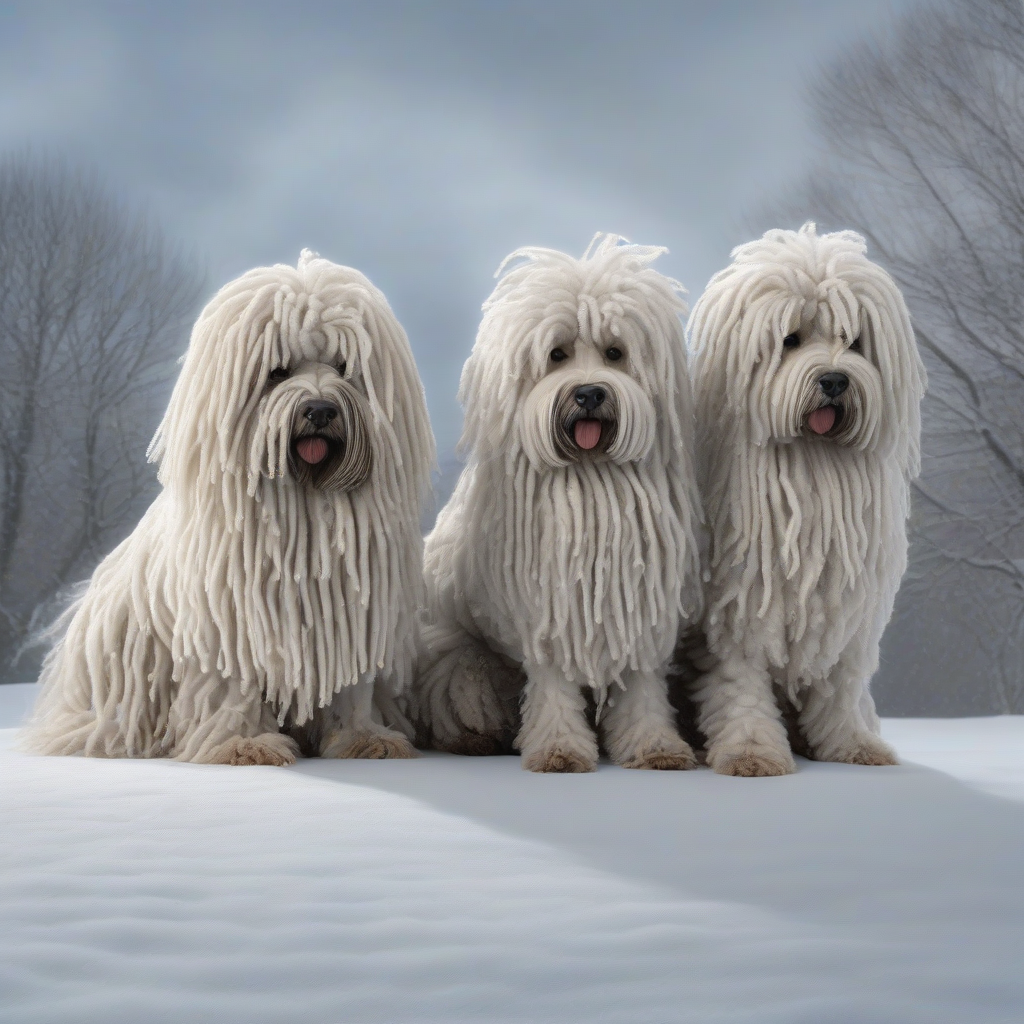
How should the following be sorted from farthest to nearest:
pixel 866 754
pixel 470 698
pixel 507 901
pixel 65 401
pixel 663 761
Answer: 1. pixel 65 401
2. pixel 470 698
3. pixel 866 754
4. pixel 663 761
5. pixel 507 901

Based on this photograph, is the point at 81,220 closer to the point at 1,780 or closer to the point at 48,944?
the point at 1,780

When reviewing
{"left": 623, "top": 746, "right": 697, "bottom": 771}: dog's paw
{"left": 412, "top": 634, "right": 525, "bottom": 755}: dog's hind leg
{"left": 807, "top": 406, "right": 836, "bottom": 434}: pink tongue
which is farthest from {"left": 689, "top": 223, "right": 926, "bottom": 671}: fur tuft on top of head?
{"left": 412, "top": 634, "right": 525, "bottom": 755}: dog's hind leg

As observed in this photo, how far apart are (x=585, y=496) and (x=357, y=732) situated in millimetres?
754

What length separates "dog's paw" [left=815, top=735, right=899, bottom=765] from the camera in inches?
109

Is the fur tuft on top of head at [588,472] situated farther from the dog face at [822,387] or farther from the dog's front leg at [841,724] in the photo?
the dog's front leg at [841,724]

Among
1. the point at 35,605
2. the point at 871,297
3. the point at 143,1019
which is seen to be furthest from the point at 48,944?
the point at 35,605

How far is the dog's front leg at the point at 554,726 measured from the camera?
8.65ft

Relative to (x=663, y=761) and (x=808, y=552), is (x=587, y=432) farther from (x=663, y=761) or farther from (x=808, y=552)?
(x=663, y=761)

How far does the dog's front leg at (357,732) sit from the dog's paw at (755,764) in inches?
27.4

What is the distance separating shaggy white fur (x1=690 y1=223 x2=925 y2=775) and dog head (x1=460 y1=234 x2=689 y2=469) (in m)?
0.15

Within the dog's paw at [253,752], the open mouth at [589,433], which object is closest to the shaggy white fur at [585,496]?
the open mouth at [589,433]

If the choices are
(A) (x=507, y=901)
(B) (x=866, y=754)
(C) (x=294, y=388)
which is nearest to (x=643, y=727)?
(B) (x=866, y=754)

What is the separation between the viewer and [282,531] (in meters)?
2.70

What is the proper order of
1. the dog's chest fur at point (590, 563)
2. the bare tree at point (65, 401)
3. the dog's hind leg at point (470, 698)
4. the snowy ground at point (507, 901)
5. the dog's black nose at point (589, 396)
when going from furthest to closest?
the bare tree at point (65, 401), the dog's hind leg at point (470, 698), the dog's chest fur at point (590, 563), the dog's black nose at point (589, 396), the snowy ground at point (507, 901)
